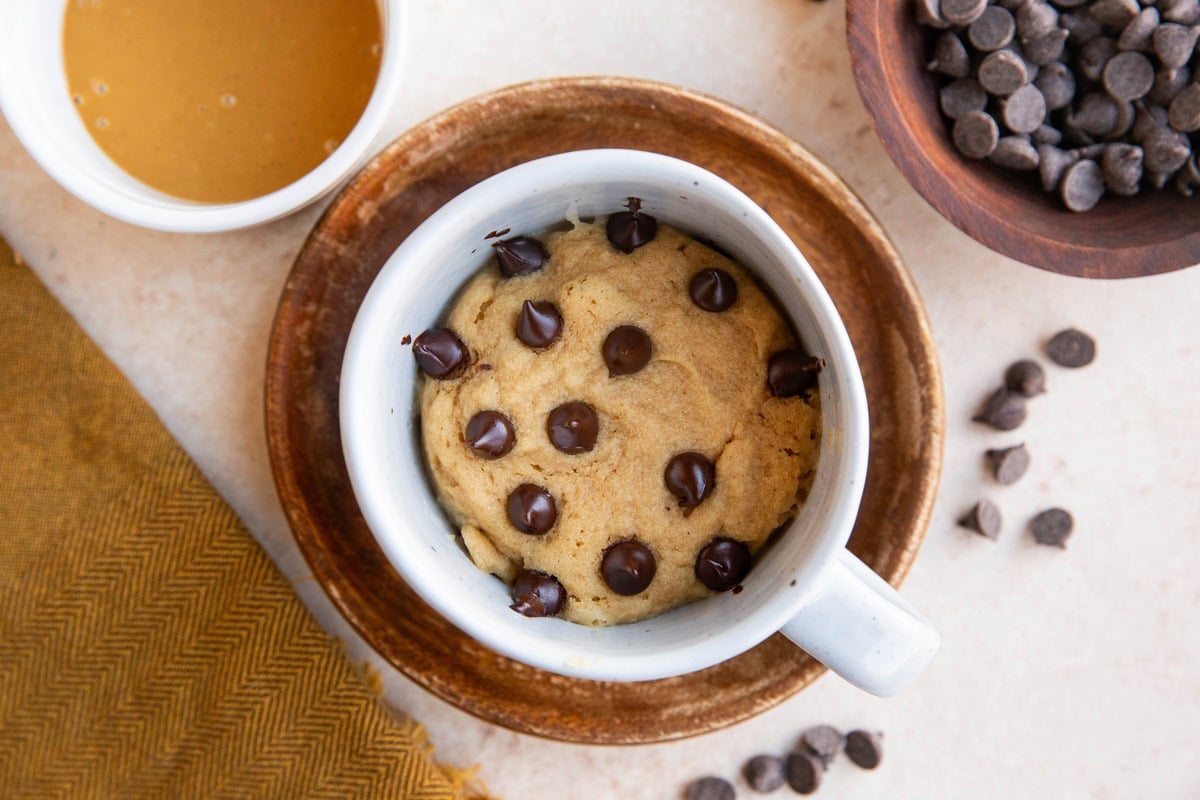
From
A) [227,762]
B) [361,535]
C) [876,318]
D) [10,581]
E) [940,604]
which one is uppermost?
[876,318]

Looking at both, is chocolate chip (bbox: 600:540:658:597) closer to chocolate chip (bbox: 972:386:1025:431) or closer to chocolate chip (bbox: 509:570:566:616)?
chocolate chip (bbox: 509:570:566:616)

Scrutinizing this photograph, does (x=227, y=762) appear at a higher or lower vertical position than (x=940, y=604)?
lower

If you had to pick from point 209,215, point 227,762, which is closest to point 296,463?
point 209,215

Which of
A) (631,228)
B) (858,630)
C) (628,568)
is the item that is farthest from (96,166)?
(858,630)

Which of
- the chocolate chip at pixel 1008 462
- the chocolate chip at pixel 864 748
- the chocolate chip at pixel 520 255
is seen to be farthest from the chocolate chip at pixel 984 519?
the chocolate chip at pixel 520 255

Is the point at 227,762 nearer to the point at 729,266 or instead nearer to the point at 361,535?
the point at 361,535

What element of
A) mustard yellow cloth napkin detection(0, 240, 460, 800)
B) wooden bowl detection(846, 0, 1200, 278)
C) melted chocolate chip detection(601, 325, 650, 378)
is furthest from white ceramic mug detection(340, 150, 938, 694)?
mustard yellow cloth napkin detection(0, 240, 460, 800)

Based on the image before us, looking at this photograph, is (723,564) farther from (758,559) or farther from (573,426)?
(573,426)
